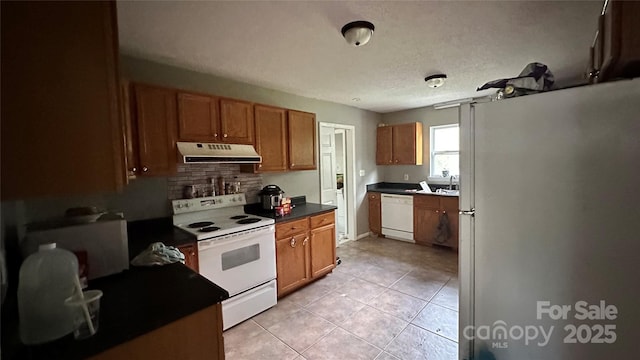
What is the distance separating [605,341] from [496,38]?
2.05 metres

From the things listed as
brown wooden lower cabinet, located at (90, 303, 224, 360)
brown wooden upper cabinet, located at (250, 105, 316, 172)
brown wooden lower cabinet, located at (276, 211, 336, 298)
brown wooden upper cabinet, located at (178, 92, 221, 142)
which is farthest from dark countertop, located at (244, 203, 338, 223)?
brown wooden lower cabinet, located at (90, 303, 224, 360)

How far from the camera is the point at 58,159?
817 millimetres

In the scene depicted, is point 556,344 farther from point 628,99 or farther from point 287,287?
point 287,287

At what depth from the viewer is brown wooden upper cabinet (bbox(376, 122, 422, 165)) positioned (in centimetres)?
468

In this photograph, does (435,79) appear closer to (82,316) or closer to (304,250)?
(304,250)

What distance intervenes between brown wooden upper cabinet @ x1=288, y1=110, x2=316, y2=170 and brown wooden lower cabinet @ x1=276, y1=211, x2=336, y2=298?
72 cm

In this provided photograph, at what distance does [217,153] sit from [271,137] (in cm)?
76

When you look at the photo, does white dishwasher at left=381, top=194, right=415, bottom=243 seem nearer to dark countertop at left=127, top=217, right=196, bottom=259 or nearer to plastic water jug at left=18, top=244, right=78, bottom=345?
dark countertop at left=127, top=217, right=196, bottom=259

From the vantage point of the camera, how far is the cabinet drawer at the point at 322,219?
3131 mm

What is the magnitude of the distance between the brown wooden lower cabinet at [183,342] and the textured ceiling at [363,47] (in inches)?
66.2

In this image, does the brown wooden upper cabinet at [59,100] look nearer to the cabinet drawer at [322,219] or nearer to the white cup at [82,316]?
the white cup at [82,316]

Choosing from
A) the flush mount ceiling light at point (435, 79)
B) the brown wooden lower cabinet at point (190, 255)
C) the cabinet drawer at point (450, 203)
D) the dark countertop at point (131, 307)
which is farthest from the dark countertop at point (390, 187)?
the dark countertop at point (131, 307)

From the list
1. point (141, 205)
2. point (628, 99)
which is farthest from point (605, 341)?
point (141, 205)

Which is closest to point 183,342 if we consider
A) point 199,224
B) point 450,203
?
point 199,224
